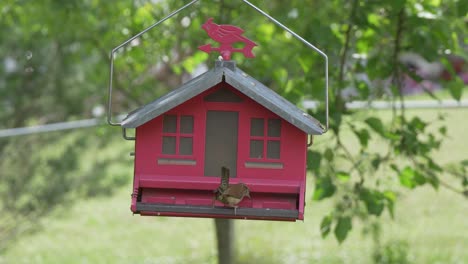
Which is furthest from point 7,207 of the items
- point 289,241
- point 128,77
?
point 289,241

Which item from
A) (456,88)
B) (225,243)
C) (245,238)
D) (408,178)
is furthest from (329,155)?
(245,238)

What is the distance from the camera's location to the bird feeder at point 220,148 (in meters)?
2.79

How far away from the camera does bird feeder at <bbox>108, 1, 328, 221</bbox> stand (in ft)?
9.14

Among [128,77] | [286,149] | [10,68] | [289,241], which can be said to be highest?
[10,68]

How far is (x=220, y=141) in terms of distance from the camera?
2.88 metres

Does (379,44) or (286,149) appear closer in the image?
(286,149)

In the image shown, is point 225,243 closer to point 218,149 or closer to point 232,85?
point 218,149

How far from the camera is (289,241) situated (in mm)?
8328

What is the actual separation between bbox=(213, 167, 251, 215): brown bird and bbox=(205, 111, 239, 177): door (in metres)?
0.13

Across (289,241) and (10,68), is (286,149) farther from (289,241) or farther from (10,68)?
(10,68)

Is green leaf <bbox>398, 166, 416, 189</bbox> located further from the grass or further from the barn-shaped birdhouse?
the grass

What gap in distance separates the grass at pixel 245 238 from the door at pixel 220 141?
4.51m

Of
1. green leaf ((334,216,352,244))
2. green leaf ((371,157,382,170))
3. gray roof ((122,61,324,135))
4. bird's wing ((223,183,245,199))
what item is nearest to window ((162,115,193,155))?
gray roof ((122,61,324,135))

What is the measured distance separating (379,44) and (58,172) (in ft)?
12.5
